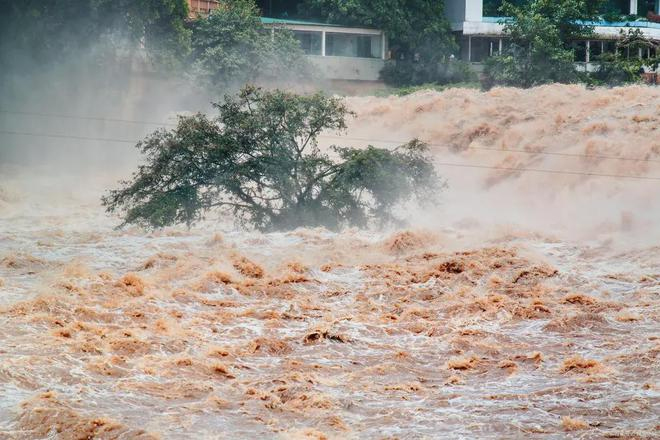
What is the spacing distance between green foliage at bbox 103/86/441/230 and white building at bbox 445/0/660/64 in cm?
2466

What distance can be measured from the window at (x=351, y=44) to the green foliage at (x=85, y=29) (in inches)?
330

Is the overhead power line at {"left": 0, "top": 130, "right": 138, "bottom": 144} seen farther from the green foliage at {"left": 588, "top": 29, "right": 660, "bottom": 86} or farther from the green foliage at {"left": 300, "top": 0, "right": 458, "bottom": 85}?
the green foliage at {"left": 588, "top": 29, "right": 660, "bottom": 86}

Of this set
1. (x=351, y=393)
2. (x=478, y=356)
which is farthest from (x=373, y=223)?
(x=351, y=393)

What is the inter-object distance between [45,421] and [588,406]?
25.8 ft

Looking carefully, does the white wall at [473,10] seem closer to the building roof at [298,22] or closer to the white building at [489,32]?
the white building at [489,32]

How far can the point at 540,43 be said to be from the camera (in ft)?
178

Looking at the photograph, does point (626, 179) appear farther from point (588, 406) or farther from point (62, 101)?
point (62, 101)

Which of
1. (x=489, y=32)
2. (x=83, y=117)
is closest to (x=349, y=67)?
(x=489, y=32)

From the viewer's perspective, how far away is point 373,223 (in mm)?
35625

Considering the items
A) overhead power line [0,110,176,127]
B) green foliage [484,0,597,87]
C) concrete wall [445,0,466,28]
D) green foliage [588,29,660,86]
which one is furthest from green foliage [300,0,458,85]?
overhead power line [0,110,176,127]

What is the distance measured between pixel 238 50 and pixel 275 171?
845 inches

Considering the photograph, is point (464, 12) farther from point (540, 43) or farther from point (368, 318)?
point (368, 318)

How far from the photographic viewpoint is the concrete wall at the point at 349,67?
5959 cm

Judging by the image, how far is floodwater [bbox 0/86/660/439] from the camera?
1806cm
